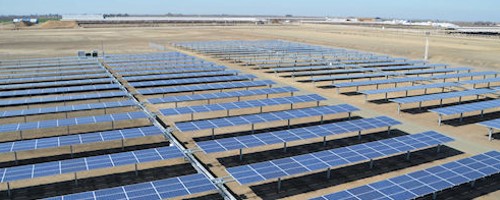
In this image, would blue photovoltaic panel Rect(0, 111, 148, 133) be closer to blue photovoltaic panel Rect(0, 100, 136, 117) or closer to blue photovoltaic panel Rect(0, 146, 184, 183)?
blue photovoltaic panel Rect(0, 100, 136, 117)

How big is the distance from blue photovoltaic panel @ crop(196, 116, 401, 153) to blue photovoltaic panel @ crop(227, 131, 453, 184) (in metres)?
2.33

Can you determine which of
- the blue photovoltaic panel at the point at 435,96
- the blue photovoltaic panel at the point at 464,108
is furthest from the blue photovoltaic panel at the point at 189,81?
the blue photovoltaic panel at the point at 464,108

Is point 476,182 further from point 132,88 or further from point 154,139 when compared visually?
point 132,88

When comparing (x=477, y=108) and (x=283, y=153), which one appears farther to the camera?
(x=477, y=108)

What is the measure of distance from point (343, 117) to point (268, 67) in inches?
939

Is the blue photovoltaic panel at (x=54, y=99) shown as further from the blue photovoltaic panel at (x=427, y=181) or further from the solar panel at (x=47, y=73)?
the blue photovoltaic panel at (x=427, y=181)

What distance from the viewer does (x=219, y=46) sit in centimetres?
A: 7231

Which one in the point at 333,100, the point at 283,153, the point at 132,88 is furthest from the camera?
the point at 132,88

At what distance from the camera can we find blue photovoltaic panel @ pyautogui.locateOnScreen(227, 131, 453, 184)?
16.7 m

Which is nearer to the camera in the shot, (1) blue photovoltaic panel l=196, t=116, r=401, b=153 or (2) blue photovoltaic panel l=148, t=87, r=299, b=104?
(1) blue photovoltaic panel l=196, t=116, r=401, b=153

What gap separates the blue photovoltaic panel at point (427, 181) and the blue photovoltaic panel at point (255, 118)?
30.4ft

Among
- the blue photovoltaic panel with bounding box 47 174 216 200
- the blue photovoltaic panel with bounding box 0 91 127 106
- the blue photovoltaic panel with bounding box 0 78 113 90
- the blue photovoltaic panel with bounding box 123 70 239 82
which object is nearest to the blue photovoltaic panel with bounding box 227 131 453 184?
the blue photovoltaic panel with bounding box 47 174 216 200

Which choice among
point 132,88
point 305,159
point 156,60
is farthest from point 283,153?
point 156,60

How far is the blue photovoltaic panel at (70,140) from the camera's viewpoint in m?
19.1
